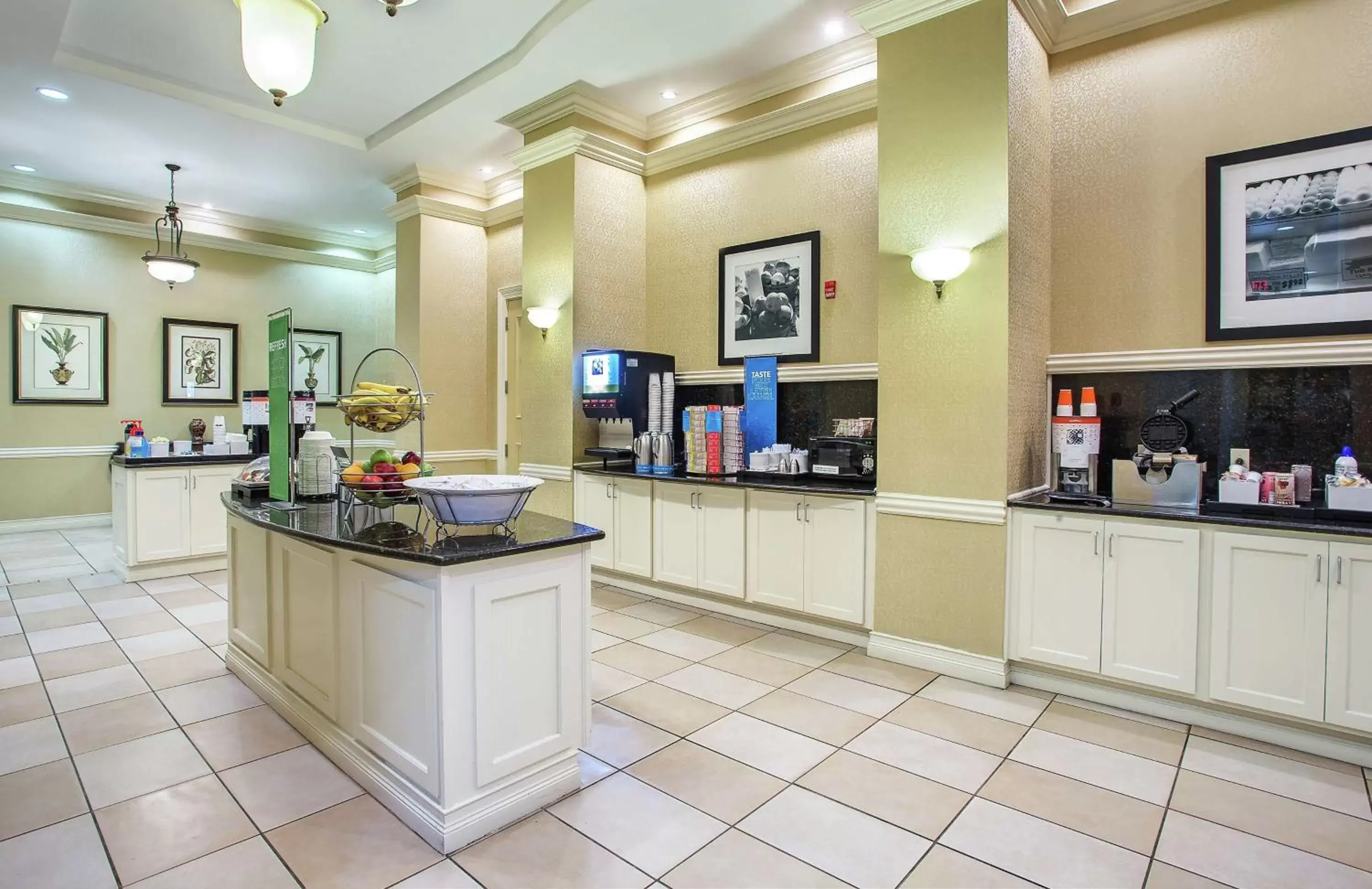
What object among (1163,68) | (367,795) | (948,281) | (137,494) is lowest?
(367,795)

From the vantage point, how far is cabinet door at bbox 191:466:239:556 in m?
5.87

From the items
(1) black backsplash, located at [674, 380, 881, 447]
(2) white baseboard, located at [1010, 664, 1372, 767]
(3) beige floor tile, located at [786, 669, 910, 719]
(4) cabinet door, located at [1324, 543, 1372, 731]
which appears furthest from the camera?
(1) black backsplash, located at [674, 380, 881, 447]

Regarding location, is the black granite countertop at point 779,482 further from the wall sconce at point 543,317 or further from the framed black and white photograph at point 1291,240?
the framed black and white photograph at point 1291,240

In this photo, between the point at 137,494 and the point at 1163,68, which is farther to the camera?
the point at 137,494

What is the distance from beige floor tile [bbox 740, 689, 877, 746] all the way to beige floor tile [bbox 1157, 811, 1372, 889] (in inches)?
43.9

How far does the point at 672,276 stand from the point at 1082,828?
4.56 metres

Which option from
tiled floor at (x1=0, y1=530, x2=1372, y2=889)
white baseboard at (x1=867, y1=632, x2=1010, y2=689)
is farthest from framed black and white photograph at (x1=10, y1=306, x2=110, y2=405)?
white baseboard at (x1=867, y1=632, x2=1010, y2=689)

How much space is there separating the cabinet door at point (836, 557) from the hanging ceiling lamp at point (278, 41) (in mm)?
3539

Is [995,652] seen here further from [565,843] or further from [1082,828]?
[565,843]

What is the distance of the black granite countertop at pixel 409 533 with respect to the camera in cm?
218

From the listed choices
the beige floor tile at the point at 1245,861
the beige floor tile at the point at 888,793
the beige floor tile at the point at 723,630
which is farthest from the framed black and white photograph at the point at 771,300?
the beige floor tile at the point at 1245,861

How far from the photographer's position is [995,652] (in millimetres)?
3477

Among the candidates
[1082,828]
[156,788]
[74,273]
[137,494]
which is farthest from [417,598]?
[74,273]

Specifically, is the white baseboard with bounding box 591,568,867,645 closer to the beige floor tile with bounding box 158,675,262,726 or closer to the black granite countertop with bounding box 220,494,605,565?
the black granite countertop with bounding box 220,494,605,565
